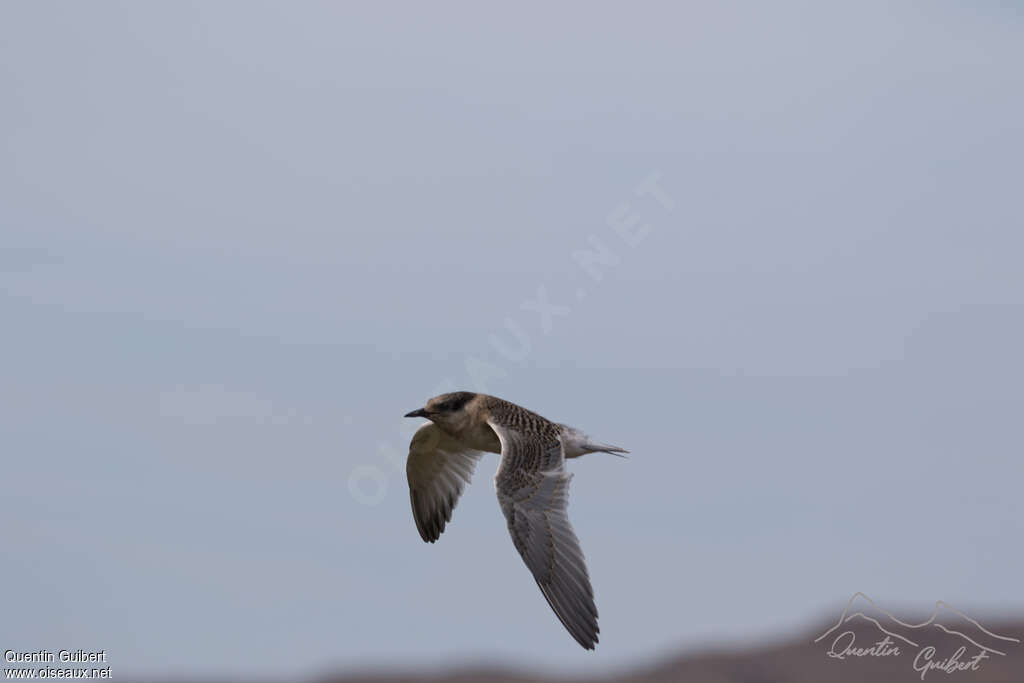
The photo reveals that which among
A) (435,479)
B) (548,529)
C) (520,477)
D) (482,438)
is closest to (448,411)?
(482,438)

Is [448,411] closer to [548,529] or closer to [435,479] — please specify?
[435,479]

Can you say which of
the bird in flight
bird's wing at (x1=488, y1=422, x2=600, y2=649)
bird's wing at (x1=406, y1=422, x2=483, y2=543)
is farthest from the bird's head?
bird's wing at (x1=488, y1=422, x2=600, y2=649)

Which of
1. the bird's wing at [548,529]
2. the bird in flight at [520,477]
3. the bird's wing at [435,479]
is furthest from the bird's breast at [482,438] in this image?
the bird's wing at [548,529]

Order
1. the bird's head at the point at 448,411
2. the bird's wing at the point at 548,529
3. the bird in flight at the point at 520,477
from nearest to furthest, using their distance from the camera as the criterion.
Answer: the bird's wing at the point at 548,529, the bird in flight at the point at 520,477, the bird's head at the point at 448,411

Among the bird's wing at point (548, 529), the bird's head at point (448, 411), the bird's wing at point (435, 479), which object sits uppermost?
the bird's head at point (448, 411)

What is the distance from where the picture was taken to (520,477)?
1405 cm

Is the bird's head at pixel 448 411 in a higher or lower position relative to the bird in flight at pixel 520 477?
higher

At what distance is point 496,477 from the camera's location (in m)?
14.0

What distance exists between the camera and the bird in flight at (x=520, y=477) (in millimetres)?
13211

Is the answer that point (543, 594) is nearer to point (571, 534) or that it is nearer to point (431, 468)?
point (571, 534)

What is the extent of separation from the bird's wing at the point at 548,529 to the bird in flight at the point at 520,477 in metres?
0.01

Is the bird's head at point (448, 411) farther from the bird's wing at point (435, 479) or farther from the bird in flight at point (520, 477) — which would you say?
the bird's wing at point (435, 479)

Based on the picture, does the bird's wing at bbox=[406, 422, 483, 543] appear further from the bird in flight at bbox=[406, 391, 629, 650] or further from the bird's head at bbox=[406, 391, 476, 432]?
the bird's head at bbox=[406, 391, 476, 432]

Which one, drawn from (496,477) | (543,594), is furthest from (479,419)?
(543,594)
